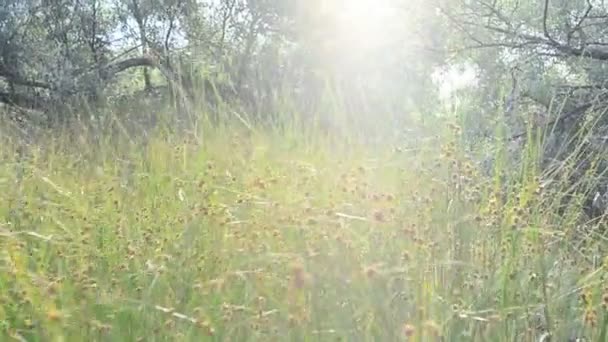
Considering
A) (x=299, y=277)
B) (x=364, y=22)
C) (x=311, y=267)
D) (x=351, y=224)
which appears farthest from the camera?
(x=364, y=22)

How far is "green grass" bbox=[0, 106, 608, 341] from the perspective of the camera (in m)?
1.50

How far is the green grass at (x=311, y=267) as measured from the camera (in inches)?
59.2

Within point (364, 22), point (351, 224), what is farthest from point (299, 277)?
point (364, 22)

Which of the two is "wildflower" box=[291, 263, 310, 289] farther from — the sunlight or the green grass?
the sunlight

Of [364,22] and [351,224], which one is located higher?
[364,22]

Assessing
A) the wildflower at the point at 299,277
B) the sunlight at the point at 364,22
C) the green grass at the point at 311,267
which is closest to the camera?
the wildflower at the point at 299,277

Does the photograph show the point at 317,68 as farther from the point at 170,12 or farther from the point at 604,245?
the point at 604,245

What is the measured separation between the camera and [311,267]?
159 cm

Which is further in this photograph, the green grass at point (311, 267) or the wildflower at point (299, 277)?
the green grass at point (311, 267)

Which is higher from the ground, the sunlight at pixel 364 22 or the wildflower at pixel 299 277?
the sunlight at pixel 364 22

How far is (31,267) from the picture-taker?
2.00 m

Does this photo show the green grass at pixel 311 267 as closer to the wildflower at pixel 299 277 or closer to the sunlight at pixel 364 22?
the wildflower at pixel 299 277

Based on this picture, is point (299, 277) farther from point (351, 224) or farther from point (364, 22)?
point (364, 22)

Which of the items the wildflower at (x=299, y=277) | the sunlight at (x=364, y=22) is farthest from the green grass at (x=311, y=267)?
the sunlight at (x=364, y=22)
